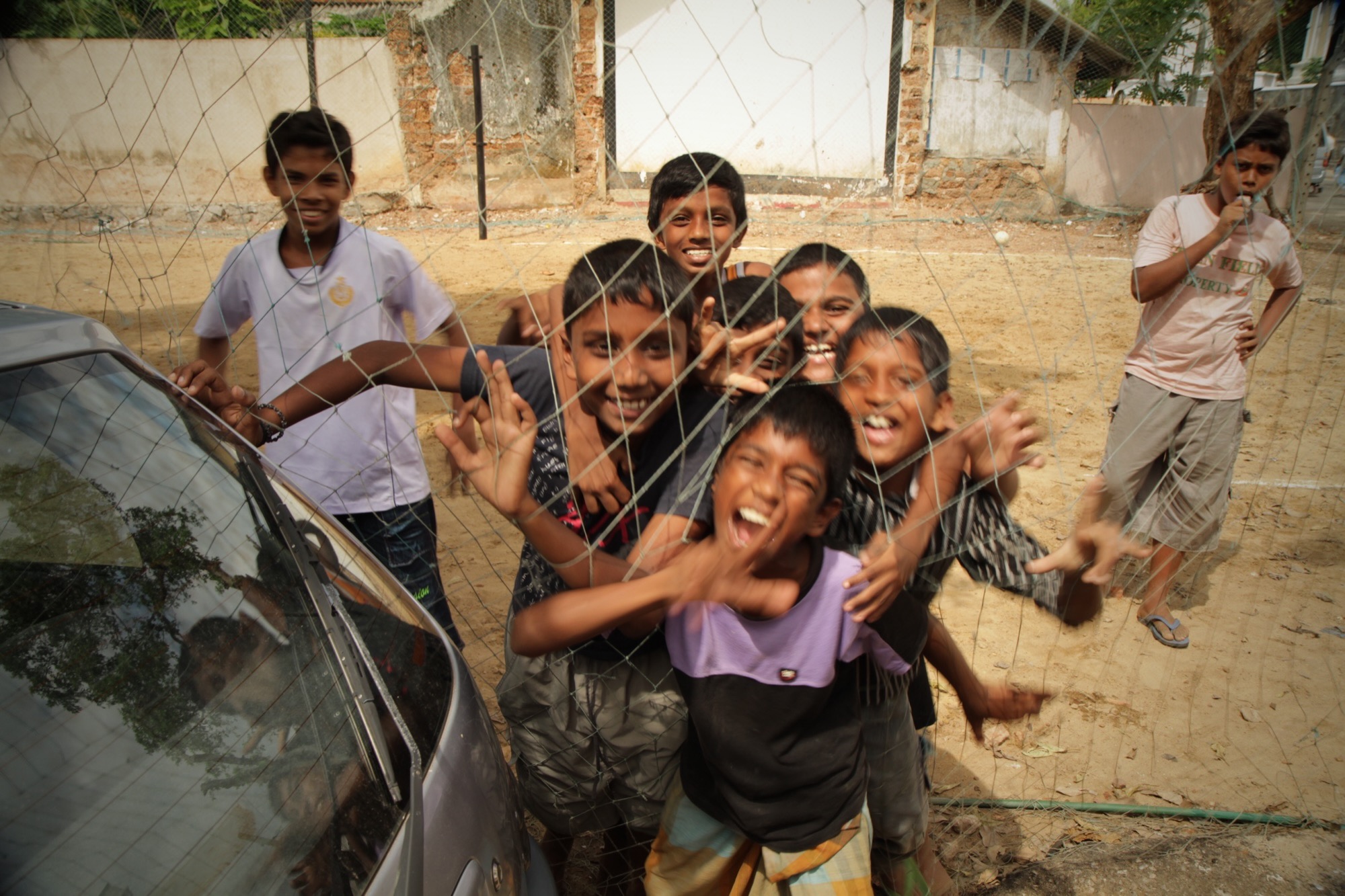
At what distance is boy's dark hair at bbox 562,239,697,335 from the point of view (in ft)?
5.01

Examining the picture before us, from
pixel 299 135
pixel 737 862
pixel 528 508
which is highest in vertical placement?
pixel 299 135

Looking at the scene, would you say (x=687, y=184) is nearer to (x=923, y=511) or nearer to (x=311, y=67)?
(x=311, y=67)

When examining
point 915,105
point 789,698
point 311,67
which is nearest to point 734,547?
point 789,698

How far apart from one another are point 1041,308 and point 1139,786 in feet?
20.9

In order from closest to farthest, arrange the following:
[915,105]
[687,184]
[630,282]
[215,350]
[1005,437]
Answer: [1005,437] → [630,282] → [687,184] → [215,350] → [915,105]

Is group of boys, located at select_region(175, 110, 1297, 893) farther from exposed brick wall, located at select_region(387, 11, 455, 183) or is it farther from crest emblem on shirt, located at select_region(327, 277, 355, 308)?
exposed brick wall, located at select_region(387, 11, 455, 183)

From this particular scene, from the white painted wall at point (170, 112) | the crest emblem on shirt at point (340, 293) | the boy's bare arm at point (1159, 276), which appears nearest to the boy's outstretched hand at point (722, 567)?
the crest emblem on shirt at point (340, 293)

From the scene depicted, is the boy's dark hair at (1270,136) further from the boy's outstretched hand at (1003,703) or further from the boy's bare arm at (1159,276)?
the boy's outstretched hand at (1003,703)

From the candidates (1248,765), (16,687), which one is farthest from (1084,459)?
(16,687)

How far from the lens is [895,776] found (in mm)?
1696

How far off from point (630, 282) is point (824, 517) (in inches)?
20.8

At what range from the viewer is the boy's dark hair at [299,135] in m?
2.08

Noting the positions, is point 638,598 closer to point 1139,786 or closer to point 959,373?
point 1139,786

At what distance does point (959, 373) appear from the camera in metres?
6.80
